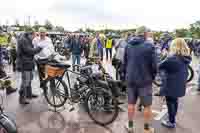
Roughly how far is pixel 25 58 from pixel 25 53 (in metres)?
0.12

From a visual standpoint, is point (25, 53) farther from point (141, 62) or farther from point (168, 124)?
point (168, 124)

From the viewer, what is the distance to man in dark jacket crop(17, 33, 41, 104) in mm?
5250

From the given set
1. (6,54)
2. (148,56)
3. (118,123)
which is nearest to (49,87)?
(118,123)

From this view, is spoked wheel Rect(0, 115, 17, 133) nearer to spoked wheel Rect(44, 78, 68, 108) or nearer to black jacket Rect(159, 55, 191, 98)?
spoked wheel Rect(44, 78, 68, 108)

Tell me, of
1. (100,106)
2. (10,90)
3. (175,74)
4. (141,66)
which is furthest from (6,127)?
(10,90)

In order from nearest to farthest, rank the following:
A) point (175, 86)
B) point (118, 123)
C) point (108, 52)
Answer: point (175, 86)
point (118, 123)
point (108, 52)

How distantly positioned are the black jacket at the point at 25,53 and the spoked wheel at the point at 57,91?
26.3 inches

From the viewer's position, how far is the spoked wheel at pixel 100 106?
169 inches

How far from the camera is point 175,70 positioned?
159 inches

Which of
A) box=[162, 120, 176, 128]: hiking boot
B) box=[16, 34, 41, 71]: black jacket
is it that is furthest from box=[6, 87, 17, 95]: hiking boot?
box=[162, 120, 176, 128]: hiking boot

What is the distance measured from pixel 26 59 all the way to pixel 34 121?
1.59 meters

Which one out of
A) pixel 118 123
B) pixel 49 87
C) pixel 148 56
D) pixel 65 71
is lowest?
pixel 118 123

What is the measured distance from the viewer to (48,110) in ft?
16.9

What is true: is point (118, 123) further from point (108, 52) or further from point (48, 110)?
point (108, 52)
